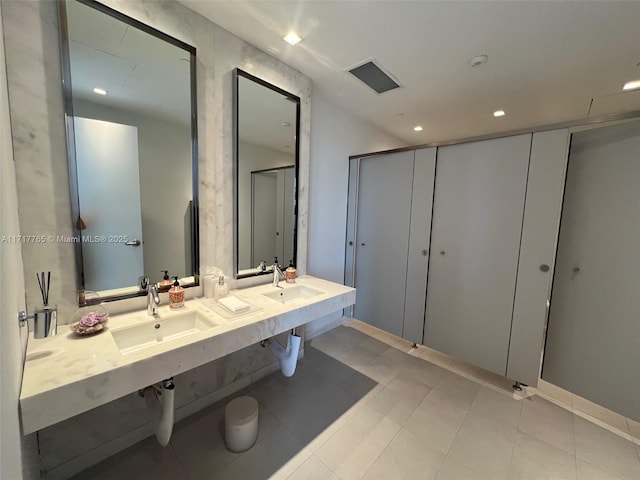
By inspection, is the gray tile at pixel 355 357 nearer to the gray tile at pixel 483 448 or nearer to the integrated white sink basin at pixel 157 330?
the gray tile at pixel 483 448

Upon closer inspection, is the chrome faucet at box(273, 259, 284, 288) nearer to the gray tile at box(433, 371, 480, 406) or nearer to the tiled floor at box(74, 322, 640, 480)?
the tiled floor at box(74, 322, 640, 480)

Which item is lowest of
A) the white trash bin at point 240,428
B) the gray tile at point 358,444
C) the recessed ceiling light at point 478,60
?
the gray tile at point 358,444

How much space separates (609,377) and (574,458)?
29.2 inches

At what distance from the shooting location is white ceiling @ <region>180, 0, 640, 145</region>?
138 centimetres

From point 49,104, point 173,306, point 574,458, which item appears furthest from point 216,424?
point 574,458

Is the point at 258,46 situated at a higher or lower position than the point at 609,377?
higher

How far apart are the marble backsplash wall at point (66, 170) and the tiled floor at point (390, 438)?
0.54ft

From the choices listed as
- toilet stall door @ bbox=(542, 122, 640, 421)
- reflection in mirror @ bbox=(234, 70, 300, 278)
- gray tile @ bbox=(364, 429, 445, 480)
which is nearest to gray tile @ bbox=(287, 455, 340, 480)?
gray tile @ bbox=(364, 429, 445, 480)

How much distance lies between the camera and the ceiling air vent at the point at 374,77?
76.7 inches

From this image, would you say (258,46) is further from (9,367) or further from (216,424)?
(216,424)

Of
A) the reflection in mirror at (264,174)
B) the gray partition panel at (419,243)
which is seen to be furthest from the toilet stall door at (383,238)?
the reflection in mirror at (264,174)

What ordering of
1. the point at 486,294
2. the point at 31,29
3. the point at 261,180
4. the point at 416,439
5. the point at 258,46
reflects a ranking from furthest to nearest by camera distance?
the point at 486,294 → the point at 261,180 → the point at 258,46 → the point at 416,439 → the point at 31,29

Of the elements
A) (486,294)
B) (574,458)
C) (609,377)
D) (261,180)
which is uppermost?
(261,180)

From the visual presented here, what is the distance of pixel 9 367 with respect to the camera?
2.23ft
